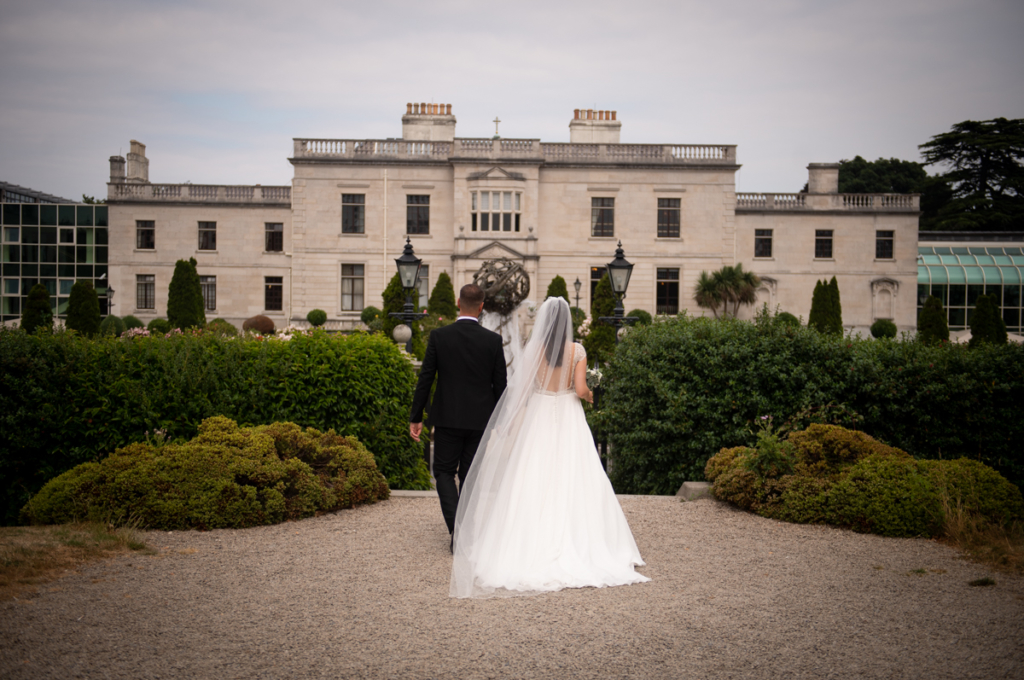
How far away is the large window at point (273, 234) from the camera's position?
35531 millimetres

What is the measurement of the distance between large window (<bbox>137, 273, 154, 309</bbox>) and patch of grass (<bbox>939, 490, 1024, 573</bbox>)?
36931 mm

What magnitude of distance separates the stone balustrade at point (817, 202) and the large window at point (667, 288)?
494 cm

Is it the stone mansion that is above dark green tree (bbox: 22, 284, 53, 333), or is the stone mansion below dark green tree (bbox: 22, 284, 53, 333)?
above

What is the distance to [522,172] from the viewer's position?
3275 cm

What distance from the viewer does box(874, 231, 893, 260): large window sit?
115ft

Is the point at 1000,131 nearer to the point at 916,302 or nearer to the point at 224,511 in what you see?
the point at 916,302

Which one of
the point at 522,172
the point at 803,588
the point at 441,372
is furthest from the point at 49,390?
the point at 522,172

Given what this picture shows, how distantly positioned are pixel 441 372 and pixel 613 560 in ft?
6.16

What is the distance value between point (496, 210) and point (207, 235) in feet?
49.9

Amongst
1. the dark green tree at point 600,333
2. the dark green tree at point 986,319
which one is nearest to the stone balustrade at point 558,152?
the dark green tree at point 600,333

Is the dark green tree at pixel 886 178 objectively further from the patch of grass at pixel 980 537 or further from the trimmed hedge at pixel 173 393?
the trimmed hedge at pixel 173 393

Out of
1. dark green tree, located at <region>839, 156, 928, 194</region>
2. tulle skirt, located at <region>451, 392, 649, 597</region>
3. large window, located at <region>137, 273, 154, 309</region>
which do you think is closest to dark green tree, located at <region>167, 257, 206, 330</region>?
large window, located at <region>137, 273, 154, 309</region>

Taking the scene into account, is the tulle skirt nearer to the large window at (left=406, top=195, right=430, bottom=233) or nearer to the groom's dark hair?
the groom's dark hair

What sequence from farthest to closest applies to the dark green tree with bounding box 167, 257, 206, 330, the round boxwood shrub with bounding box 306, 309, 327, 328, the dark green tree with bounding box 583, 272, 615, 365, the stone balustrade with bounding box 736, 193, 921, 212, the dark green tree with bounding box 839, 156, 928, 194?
1. the dark green tree with bounding box 839, 156, 928, 194
2. the stone balustrade with bounding box 736, 193, 921, 212
3. the round boxwood shrub with bounding box 306, 309, 327, 328
4. the dark green tree with bounding box 167, 257, 206, 330
5. the dark green tree with bounding box 583, 272, 615, 365
